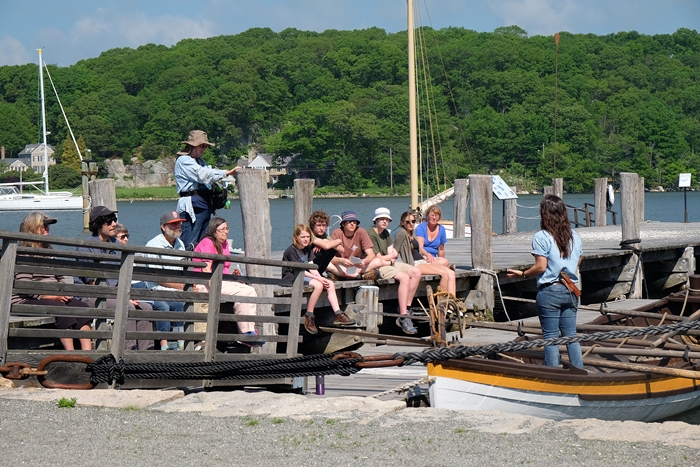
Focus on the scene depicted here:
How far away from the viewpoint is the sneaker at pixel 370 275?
39.5ft

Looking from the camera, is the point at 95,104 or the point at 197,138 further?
the point at 95,104

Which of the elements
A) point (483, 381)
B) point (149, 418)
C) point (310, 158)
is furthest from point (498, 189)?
point (310, 158)

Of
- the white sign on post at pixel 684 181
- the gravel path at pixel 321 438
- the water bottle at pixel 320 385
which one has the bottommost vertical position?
the water bottle at pixel 320 385

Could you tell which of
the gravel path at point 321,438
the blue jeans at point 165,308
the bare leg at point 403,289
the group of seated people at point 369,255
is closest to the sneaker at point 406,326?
the group of seated people at point 369,255

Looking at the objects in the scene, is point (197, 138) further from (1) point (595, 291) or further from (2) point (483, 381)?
(1) point (595, 291)

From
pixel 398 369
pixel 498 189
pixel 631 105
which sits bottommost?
pixel 398 369

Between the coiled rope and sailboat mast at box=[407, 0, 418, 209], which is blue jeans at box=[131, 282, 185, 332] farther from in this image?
sailboat mast at box=[407, 0, 418, 209]

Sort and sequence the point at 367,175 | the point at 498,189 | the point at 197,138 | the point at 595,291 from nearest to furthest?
1. the point at 197,138
2. the point at 595,291
3. the point at 498,189
4. the point at 367,175

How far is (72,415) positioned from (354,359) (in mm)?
1947

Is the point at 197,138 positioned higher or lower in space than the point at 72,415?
higher

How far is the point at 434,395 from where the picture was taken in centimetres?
758

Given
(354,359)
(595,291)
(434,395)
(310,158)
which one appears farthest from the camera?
(310,158)

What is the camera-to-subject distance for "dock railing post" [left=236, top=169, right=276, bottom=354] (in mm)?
10039

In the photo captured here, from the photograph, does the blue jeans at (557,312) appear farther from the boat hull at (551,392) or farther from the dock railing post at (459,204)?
the dock railing post at (459,204)
